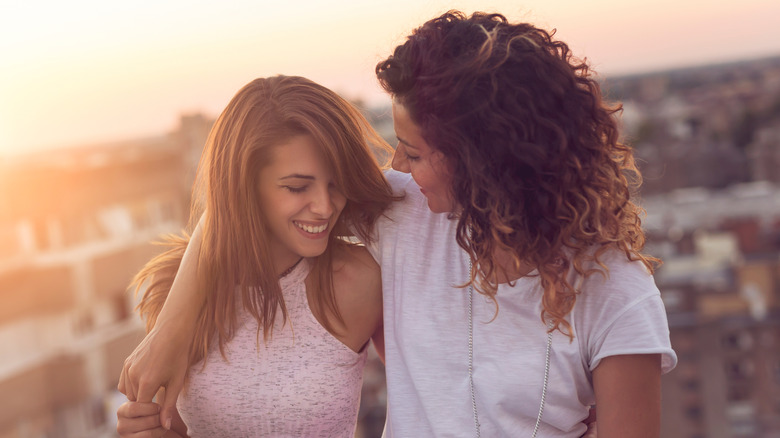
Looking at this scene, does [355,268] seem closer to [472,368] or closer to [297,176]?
[297,176]

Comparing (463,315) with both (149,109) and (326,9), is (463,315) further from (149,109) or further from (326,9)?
(149,109)

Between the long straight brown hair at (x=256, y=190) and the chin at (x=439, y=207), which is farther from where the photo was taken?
the long straight brown hair at (x=256, y=190)

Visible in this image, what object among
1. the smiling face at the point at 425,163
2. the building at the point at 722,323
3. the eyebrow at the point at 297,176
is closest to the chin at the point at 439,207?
the smiling face at the point at 425,163

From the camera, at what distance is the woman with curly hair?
1.07m

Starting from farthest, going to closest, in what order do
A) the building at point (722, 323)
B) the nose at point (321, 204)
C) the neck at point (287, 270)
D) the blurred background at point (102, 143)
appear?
the building at point (722, 323) < the blurred background at point (102, 143) < the neck at point (287, 270) < the nose at point (321, 204)

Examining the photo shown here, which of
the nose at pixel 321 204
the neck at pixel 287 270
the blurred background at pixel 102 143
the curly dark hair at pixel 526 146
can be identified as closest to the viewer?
the curly dark hair at pixel 526 146

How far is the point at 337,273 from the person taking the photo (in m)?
1.38

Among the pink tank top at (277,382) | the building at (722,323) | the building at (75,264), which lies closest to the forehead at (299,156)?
the pink tank top at (277,382)

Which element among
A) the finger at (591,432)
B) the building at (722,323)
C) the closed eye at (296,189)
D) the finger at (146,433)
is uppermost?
the closed eye at (296,189)

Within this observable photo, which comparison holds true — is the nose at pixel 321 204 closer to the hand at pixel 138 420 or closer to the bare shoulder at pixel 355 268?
the bare shoulder at pixel 355 268

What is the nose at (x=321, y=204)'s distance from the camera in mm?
1288

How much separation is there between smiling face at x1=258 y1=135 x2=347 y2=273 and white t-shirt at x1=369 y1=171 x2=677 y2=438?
11 centimetres

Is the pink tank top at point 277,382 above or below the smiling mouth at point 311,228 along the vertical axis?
below

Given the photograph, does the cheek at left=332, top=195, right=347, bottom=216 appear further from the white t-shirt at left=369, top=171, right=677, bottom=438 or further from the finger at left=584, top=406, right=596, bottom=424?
the finger at left=584, top=406, right=596, bottom=424
